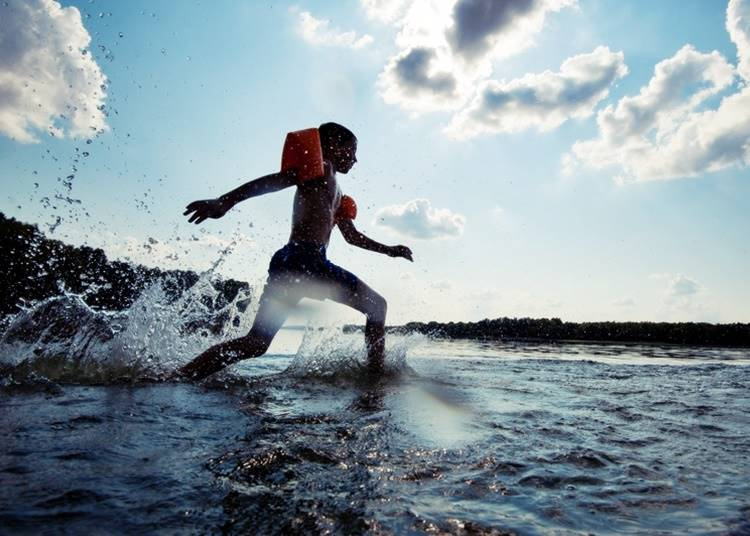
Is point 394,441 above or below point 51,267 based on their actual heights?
below

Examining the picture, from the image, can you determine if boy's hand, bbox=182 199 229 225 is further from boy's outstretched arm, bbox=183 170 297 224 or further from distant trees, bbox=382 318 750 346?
distant trees, bbox=382 318 750 346

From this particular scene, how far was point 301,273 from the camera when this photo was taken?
4.11m

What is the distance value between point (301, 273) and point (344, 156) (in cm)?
135

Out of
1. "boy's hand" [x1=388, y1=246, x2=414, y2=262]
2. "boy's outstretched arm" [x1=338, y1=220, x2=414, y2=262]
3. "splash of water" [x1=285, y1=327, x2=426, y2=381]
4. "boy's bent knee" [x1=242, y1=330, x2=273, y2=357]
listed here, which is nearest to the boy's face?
"boy's outstretched arm" [x1=338, y1=220, x2=414, y2=262]

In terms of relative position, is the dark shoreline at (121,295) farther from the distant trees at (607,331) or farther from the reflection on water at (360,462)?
the reflection on water at (360,462)

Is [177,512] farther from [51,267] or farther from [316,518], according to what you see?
[51,267]

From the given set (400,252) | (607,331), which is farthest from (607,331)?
(400,252)

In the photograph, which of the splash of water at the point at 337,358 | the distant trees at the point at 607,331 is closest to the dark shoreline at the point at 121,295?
the distant trees at the point at 607,331

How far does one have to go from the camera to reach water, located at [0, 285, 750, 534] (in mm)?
1380

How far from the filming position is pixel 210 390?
3527 mm

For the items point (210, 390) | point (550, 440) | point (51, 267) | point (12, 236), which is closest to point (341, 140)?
point (210, 390)

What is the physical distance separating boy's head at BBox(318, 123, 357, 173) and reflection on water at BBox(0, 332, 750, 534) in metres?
2.31

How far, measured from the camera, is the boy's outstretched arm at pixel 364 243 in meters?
5.43

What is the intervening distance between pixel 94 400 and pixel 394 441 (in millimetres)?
1889
